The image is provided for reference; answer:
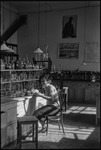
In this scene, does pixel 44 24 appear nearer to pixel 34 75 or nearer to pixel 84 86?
pixel 84 86

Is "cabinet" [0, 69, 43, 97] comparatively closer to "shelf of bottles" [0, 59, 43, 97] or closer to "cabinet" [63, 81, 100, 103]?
"shelf of bottles" [0, 59, 43, 97]

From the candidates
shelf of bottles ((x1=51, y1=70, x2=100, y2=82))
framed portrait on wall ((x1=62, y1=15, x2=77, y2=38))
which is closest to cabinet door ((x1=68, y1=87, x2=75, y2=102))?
shelf of bottles ((x1=51, y1=70, x2=100, y2=82))

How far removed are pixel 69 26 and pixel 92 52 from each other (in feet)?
5.47

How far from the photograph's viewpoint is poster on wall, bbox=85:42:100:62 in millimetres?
10945

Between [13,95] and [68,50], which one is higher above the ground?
[68,50]

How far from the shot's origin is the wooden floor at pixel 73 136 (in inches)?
188

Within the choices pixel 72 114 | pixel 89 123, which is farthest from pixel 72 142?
pixel 72 114

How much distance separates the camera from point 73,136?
5.39 metres

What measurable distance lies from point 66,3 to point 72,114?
566 centimetres

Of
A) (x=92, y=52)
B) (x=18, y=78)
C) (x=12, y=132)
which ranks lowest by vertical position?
(x=12, y=132)

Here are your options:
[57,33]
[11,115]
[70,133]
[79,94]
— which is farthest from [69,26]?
[11,115]

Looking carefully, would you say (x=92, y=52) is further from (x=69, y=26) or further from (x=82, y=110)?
(x=82, y=110)

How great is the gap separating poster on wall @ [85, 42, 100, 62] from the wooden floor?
13.2ft

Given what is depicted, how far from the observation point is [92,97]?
10484mm
